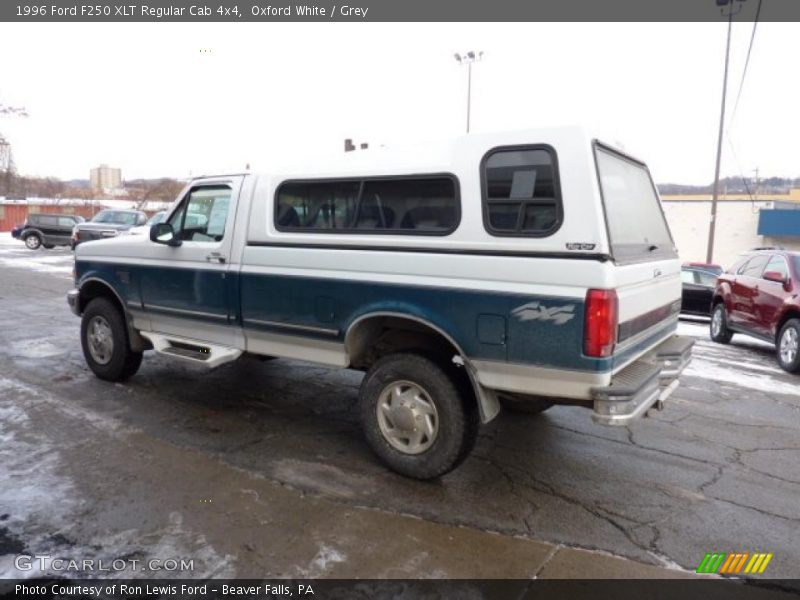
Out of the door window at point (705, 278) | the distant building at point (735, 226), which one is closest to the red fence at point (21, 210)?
the distant building at point (735, 226)

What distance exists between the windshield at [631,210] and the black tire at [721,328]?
606cm

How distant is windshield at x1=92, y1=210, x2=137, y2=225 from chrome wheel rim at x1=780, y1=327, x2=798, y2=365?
2104 centimetres

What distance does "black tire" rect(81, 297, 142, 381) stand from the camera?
230 inches

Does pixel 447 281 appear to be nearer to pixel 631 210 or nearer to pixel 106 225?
pixel 631 210

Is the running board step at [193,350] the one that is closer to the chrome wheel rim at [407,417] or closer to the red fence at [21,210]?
the chrome wheel rim at [407,417]

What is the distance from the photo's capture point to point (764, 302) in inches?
338

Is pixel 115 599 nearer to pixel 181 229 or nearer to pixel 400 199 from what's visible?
pixel 400 199

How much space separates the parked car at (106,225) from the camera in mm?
19609

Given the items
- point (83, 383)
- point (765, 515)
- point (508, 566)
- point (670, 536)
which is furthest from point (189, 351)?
point (765, 515)

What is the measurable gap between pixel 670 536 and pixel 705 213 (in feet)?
101

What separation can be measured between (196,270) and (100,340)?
1.75 meters

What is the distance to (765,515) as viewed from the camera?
3664 millimetres

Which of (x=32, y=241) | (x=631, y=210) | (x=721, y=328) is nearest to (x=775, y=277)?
(x=721, y=328)

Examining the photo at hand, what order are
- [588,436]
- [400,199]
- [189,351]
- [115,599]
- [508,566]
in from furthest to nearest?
[189,351]
[588,436]
[400,199]
[508,566]
[115,599]
